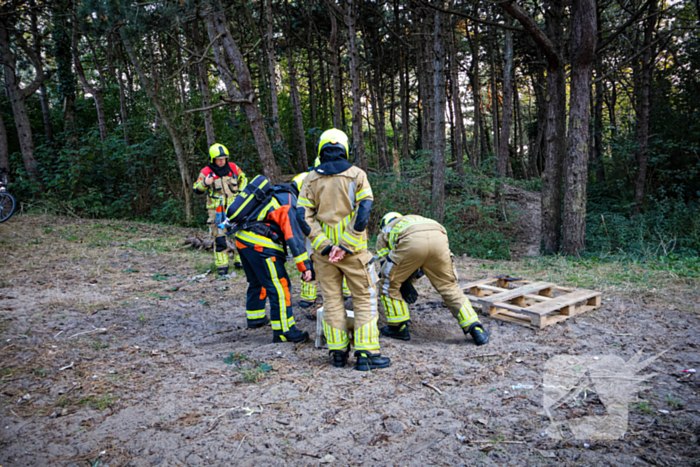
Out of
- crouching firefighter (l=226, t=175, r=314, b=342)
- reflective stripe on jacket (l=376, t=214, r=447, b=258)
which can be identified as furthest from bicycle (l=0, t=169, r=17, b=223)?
reflective stripe on jacket (l=376, t=214, r=447, b=258)

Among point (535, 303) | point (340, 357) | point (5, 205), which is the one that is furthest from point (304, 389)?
point (5, 205)

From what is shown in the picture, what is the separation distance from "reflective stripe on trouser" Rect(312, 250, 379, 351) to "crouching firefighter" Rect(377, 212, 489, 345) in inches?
23.3

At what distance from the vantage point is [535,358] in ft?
13.0

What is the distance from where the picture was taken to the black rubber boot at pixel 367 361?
3840 millimetres

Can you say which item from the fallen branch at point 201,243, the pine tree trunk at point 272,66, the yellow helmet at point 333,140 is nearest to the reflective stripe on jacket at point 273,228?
the yellow helmet at point 333,140

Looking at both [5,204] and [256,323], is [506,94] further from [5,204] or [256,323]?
[5,204]

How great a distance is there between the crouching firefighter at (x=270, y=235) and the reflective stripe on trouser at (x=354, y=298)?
0.63 metres

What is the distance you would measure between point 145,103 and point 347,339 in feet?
48.6

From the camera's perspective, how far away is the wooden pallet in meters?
4.82

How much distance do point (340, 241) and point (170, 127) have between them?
11152 mm

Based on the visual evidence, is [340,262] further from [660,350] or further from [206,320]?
[660,350]

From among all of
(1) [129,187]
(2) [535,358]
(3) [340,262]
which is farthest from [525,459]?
(1) [129,187]

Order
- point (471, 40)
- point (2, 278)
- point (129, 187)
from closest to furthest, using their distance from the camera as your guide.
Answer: point (2, 278)
point (129, 187)
point (471, 40)

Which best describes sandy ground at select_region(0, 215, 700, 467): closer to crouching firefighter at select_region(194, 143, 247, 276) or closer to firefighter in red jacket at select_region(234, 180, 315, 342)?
firefighter in red jacket at select_region(234, 180, 315, 342)
